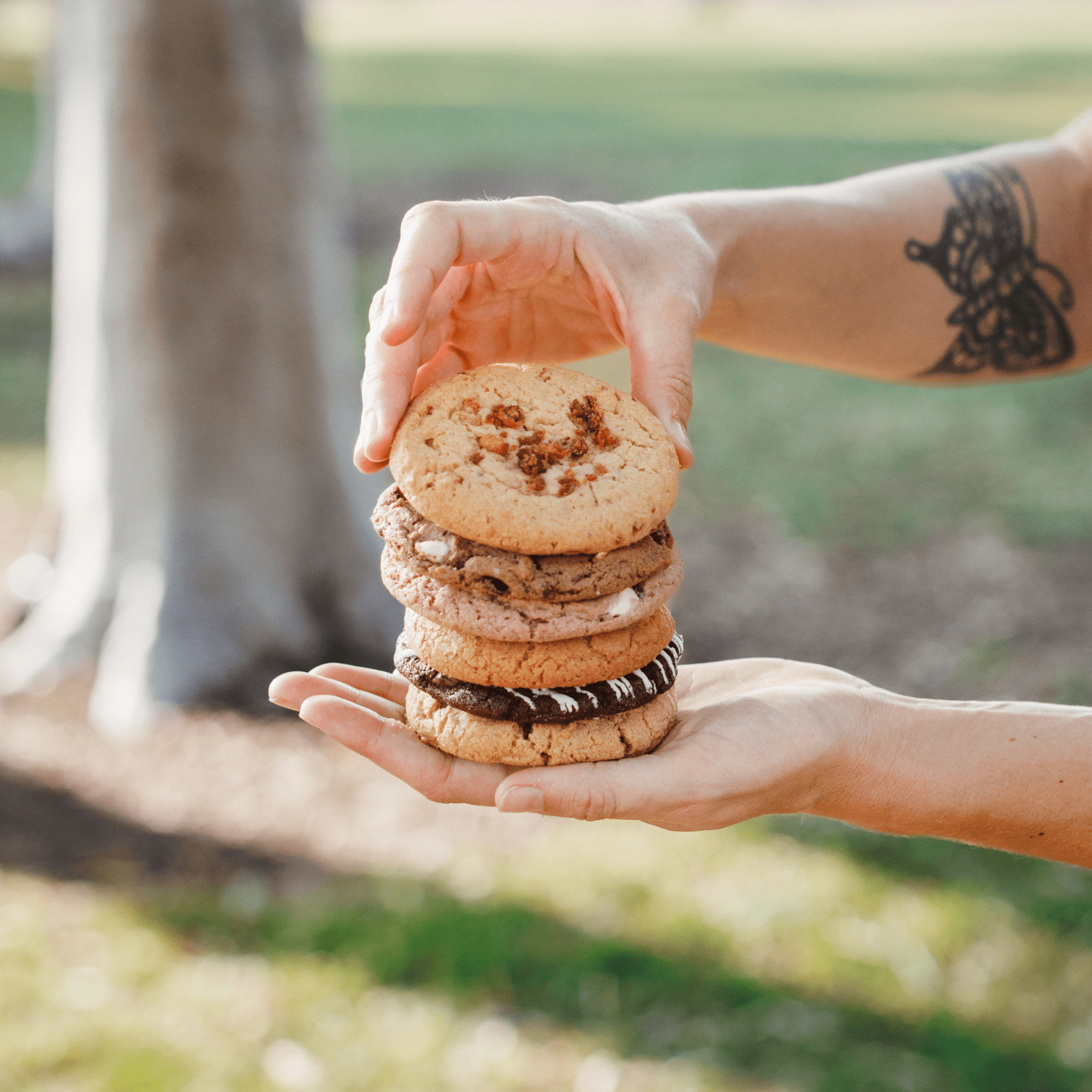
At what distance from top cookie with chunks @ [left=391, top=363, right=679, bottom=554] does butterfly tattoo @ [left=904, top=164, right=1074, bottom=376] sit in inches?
56.4

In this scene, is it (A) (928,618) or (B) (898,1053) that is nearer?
(B) (898,1053)

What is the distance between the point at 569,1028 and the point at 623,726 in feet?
5.72

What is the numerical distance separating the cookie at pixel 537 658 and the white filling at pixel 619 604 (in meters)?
0.07

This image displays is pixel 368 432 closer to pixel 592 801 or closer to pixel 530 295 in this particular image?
pixel 530 295

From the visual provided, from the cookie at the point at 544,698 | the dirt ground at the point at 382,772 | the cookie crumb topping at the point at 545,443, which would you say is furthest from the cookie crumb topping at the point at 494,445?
the dirt ground at the point at 382,772

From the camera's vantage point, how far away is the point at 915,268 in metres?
3.47

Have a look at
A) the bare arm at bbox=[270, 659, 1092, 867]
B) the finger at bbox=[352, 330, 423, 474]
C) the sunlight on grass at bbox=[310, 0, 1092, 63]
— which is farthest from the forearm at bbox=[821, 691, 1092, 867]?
the sunlight on grass at bbox=[310, 0, 1092, 63]

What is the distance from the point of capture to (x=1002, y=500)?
7652mm

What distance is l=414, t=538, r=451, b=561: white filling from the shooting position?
243cm

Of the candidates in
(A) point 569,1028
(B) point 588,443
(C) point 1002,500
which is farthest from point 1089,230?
(C) point 1002,500

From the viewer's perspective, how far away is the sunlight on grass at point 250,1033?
3.63 meters

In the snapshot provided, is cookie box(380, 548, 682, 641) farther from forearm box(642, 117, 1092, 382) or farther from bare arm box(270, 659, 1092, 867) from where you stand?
forearm box(642, 117, 1092, 382)

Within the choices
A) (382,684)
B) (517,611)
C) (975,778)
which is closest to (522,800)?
(517,611)

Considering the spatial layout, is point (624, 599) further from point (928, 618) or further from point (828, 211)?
point (928, 618)
